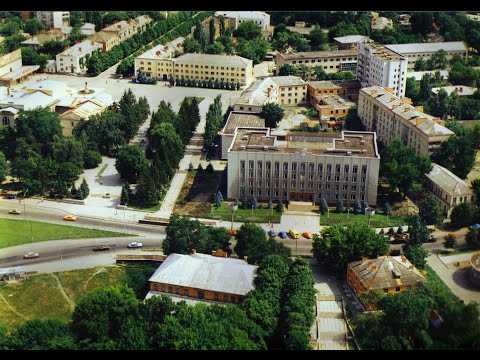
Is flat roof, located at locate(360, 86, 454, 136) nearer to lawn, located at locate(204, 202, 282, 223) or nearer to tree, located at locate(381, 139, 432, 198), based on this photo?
tree, located at locate(381, 139, 432, 198)

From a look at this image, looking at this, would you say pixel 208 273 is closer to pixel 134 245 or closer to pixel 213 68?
pixel 134 245

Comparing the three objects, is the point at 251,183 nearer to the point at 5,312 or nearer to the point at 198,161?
the point at 198,161

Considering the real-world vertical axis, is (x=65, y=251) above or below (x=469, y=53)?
below

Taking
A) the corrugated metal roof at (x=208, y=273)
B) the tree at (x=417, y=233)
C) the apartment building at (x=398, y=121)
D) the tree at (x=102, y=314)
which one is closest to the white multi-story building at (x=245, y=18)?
the apartment building at (x=398, y=121)

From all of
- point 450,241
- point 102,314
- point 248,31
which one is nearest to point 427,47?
point 248,31

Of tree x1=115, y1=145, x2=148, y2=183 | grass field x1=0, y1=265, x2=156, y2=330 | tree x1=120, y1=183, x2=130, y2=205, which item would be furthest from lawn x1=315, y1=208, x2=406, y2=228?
tree x1=115, y1=145, x2=148, y2=183

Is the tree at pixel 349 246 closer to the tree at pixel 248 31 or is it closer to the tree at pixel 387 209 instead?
the tree at pixel 387 209
